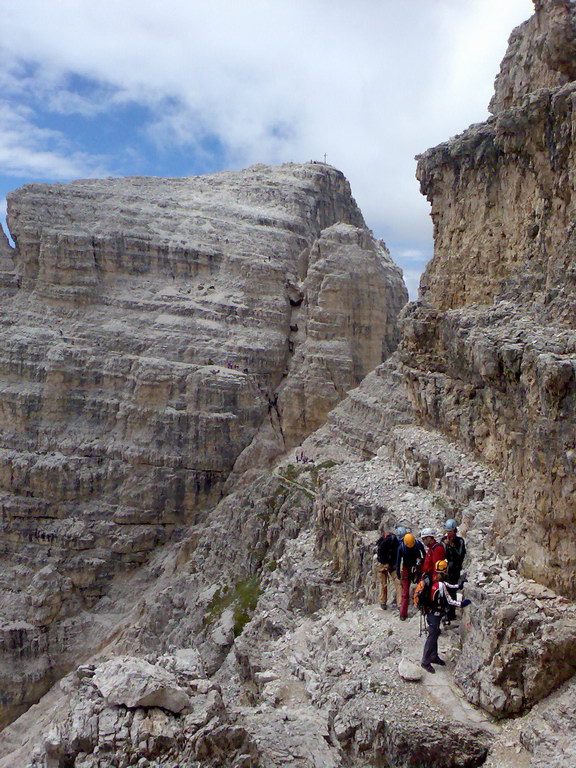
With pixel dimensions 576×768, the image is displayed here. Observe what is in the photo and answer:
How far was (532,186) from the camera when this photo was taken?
56.4 feet

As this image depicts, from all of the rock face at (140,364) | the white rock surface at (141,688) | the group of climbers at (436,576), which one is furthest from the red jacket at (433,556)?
the rock face at (140,364)

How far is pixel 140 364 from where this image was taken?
4844cm

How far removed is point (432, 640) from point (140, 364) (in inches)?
1537

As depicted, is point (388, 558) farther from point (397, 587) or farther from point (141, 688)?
point (141, 688)

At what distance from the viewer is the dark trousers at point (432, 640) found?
38.7 ft

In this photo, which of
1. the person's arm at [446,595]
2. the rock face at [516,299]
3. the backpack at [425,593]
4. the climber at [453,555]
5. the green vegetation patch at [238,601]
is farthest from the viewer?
the green vegetation patch at [238,601]

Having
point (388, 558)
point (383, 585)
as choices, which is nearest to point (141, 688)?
point (388, 558)

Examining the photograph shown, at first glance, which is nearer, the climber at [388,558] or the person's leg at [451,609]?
the person's leg at [451,609]

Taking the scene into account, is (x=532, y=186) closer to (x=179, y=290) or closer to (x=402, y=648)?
(x=402, y=648)

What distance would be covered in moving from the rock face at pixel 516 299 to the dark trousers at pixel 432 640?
5.95ft

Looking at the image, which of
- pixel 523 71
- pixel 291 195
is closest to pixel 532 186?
pixel 523 71

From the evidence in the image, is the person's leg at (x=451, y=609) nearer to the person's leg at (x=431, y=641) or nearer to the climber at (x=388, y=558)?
the person's leg at (x=431, y=641)

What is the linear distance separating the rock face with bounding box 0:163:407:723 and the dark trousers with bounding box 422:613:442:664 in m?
34.8

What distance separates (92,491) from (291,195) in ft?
97.6
